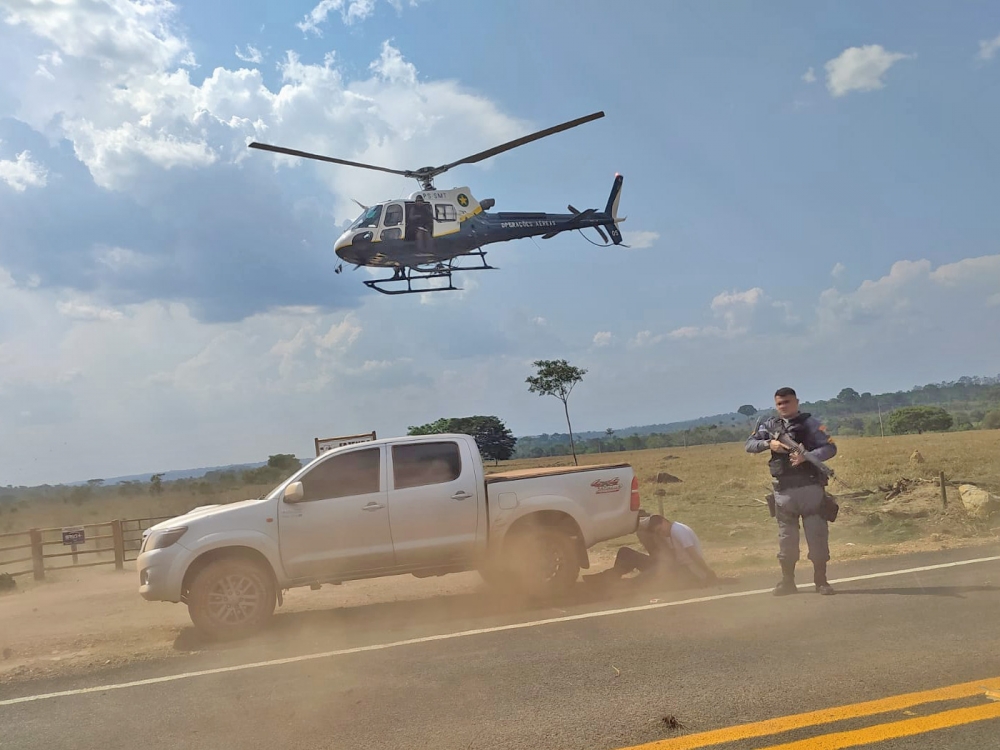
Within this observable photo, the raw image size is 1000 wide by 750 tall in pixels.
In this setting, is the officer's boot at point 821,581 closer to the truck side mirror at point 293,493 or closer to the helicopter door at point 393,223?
the truck side mirror at point 293,493

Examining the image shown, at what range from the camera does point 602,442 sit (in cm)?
9869

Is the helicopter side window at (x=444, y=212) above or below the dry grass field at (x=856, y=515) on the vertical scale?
above

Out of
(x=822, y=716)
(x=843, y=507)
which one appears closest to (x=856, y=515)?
(x=843, y=507)

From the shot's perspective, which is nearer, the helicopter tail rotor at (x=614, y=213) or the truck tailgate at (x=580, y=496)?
the truck tailgate at (x=580, y=496)

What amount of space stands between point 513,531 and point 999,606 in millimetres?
4418

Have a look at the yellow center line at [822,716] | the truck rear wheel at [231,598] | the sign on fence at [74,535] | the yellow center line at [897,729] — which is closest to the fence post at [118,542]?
the sign on fence at [74,535]

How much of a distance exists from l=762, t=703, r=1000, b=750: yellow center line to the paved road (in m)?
0.01

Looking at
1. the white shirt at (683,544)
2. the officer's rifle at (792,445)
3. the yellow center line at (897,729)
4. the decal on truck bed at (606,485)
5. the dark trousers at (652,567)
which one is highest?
the officer's rifle at (792,445)

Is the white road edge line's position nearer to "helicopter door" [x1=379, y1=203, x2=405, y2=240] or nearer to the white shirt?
the white shirt

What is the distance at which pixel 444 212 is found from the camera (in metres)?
20.9

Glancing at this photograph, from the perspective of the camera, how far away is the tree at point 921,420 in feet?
226

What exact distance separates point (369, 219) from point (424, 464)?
12.8 meters

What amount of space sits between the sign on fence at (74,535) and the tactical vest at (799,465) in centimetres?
1334

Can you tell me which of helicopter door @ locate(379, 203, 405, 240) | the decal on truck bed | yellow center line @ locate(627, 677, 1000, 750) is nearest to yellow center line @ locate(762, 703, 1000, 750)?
yellow center line @ locate(627, 677, 1000, 750)
